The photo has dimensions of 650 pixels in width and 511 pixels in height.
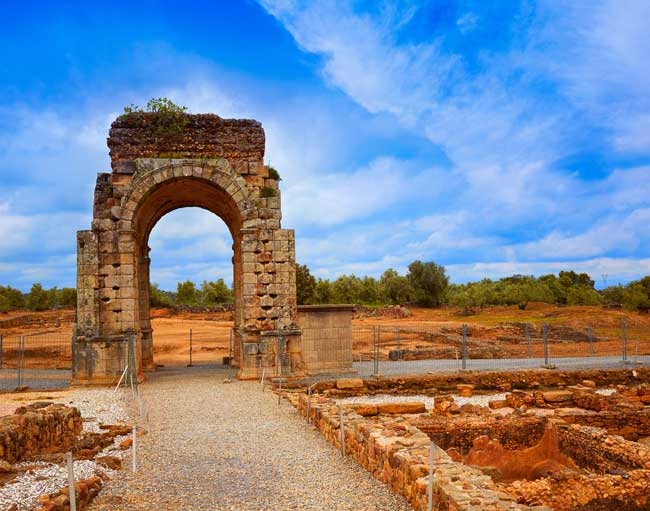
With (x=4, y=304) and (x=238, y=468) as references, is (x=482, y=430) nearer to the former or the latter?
(x=238, y=468)

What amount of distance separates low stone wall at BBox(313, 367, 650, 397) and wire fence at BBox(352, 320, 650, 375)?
30.6 inches

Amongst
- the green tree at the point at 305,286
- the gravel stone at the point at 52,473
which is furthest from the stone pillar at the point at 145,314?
the green tree at the point at 305,286

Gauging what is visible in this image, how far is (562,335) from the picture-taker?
32.9m

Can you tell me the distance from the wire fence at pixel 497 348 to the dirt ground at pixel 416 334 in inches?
2.3

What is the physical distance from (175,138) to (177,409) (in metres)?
8.02

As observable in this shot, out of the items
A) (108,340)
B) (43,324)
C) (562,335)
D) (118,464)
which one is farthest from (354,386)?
(43,324)

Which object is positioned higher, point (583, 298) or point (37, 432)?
point (583, 298)

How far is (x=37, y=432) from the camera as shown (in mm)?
8516

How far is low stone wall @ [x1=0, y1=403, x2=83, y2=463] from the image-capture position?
786 cm

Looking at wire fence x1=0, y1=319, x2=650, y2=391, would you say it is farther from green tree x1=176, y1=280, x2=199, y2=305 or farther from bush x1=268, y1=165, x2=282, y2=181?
green tree x1=176, y1=280, x2=199, y2=305

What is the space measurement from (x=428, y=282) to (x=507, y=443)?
47.5 m

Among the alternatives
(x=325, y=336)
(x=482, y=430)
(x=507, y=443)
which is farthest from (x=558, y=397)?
(x=325, y=336)

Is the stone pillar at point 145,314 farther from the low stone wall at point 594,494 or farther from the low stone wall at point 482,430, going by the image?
the low stone wall at point 594,494

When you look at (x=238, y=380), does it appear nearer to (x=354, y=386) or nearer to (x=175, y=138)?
(x=354, y=386)
